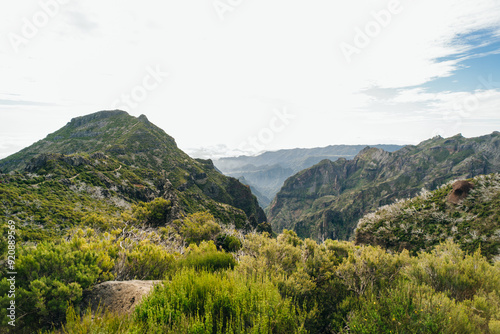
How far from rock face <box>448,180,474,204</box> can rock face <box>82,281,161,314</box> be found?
179 feet

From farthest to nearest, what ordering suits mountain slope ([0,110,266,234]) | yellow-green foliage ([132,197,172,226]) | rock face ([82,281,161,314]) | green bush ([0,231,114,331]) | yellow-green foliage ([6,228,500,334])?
mountain slope ([0,110,266,234]) < yellow-green foliage ([132,197,172,226]) < rock face ([82,281,161,314]) < green bush ([0,231,114,331]) < yellow-green foliage ([6,228,500,334])

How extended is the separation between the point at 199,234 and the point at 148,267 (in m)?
15.3

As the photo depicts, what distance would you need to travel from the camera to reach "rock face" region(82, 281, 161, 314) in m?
7.78

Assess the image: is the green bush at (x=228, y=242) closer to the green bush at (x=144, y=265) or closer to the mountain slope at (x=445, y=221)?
the green bush at (x=144, y=265)

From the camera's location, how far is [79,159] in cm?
8425

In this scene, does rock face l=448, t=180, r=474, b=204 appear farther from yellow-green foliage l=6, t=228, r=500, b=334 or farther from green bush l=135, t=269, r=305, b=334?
green bush l=135, t=269, r=305, b=334

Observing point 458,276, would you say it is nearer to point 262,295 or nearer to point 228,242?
point 262,295

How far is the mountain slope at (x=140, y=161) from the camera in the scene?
321 ft

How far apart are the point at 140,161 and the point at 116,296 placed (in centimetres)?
14364

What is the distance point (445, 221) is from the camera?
37.8 m

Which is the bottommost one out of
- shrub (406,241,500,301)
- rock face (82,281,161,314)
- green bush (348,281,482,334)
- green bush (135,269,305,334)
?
Result: shrub (406,241,500,301)

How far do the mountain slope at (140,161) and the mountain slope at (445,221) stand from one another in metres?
69.4

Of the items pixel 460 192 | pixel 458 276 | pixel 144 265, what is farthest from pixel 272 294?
pixel 460 192

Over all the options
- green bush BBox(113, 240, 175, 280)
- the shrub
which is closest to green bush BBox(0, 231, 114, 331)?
green bush BBox(113, 240, 175, 280)
